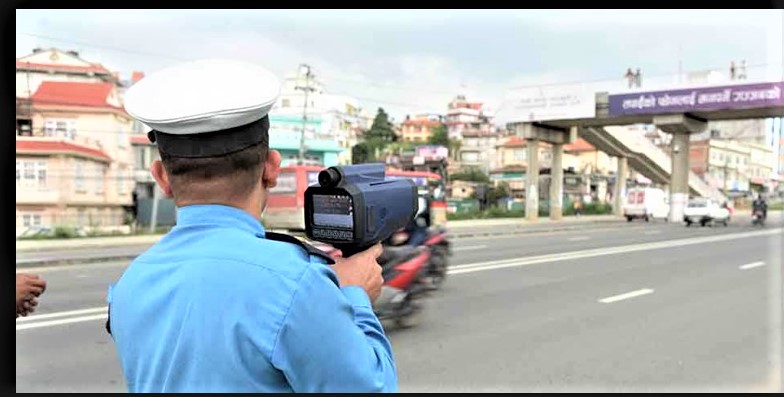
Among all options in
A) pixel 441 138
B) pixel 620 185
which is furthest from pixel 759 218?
pixel 441 138

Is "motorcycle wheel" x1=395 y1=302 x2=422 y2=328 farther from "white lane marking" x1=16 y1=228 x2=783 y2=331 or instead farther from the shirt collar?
the shirt collar

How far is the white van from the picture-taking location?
34844mm

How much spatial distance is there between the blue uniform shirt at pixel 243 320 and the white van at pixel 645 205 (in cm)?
3605

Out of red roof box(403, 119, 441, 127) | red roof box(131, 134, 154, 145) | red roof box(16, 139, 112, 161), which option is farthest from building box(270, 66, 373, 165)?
red roof box(403, 119, 441, 127)

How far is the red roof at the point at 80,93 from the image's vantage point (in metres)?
31.3

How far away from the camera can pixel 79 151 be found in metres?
31.5

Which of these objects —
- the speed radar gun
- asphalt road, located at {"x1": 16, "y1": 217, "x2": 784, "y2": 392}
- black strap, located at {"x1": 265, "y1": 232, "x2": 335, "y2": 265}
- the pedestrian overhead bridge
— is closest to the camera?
black strap, located at {"x1": 265, "y1": 232, "x2": 335, "y2": 265}

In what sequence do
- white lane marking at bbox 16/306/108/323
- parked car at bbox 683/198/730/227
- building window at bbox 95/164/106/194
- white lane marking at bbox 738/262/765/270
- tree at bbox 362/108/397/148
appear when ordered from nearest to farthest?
1. white lane marking at bbox 16/306/108/323
2. white lane marking at bbox 738/262/765/270
3. parked car at bbox 683/198/730/227
4. building window at bbox 95/164/106/194
5. tree at bbox 362/108/397/148

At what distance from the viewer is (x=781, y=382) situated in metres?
→ 4.80

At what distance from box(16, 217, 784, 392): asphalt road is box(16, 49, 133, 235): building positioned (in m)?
20.0

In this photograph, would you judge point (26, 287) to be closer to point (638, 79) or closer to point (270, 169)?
point (270, 169)

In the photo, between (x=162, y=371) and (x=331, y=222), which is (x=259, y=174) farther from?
(x=162, y=371)

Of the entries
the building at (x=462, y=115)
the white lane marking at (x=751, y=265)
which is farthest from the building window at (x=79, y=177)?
the building at (x=462, y=115)

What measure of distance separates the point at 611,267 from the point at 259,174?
1114 centimetres
